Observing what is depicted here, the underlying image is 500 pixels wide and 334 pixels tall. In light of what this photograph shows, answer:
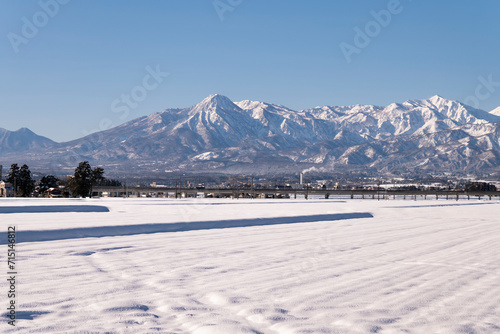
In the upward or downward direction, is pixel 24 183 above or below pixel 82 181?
below

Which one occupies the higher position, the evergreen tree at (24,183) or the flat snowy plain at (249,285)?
the evergreen tree at (24,183)

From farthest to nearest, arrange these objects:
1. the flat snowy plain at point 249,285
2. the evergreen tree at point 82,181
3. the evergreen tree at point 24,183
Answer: the evergreen tree at point 24,183 → the evergreen tree at point 82,181 → the flat snowy plain at point 249,285

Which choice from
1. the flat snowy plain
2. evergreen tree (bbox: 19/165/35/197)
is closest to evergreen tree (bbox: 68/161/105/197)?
evergreen tree (bbox: 19/165/35/197)

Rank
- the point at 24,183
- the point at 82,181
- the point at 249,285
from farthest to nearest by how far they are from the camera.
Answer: the point at 24,183, the point at 82,181, the point at 249,285

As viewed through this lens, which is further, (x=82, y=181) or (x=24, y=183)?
(x=24, y=183)

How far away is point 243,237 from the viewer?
21312mm

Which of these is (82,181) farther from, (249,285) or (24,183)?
(249,285)

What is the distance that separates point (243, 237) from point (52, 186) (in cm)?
12873

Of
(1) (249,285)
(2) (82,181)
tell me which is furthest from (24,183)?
(1) (249,285)

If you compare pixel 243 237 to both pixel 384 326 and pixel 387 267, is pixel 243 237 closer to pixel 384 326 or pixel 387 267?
pixel 387 267

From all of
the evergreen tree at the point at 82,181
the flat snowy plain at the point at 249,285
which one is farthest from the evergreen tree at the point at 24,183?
the flat snowy plain at the point at 249,285

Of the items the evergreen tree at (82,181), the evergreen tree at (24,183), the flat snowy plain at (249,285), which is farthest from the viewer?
the evergreen tree at (24,183)

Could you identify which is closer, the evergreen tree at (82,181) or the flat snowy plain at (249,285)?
the flat snowy plain at (249,285)

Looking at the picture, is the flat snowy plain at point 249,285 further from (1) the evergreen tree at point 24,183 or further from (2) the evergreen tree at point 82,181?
(1) the evergreen tree at point 24,183
